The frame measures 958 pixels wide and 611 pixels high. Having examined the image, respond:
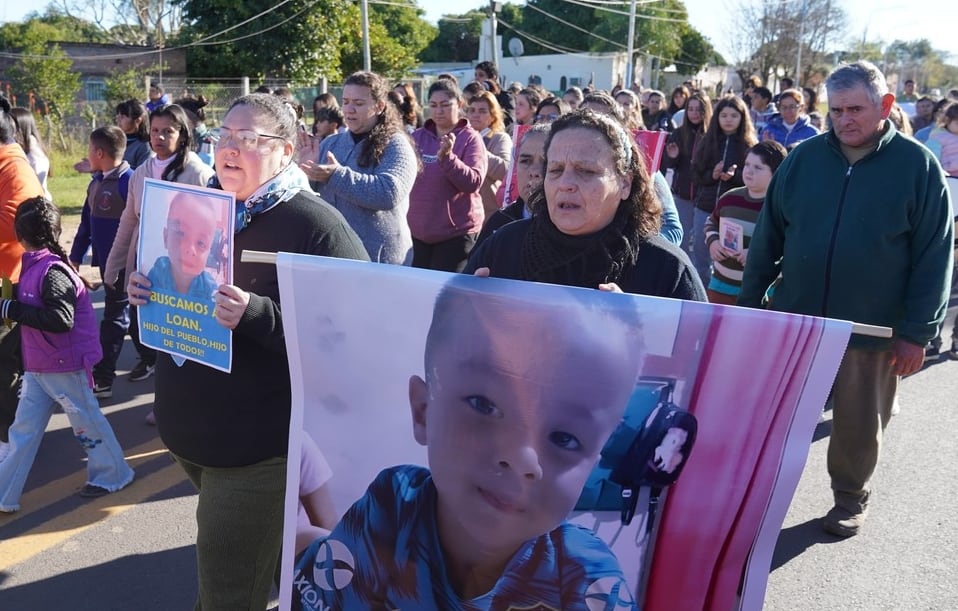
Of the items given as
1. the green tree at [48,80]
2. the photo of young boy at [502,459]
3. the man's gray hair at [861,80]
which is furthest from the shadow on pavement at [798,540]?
the green tree at [48,80]

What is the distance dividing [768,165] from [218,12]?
33.7 meters

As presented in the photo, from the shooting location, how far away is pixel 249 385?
2600mm

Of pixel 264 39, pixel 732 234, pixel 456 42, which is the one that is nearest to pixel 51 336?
pixel 732 234

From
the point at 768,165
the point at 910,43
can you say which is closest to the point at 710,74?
the point at 910,43

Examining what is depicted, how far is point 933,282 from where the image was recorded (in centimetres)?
→ 369

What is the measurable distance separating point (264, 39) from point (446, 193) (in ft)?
101

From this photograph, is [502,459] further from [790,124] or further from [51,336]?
[790,124]

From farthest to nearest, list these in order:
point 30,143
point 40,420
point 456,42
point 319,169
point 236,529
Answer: point 456,42 → point 30,143 → point 40,420 → point 319,169 → point 236,529

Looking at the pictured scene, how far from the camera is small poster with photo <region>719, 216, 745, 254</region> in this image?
17.2 ft

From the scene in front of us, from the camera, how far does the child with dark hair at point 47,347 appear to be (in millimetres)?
4082

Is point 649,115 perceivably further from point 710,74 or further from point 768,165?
point 710,74

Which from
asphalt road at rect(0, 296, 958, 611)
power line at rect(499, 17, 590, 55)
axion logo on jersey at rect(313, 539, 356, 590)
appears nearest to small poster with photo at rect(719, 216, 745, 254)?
asphalt road at rect(0, 296, 958, 611)

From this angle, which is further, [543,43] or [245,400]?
[543,43]

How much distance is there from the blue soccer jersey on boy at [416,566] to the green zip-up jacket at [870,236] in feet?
7.57
